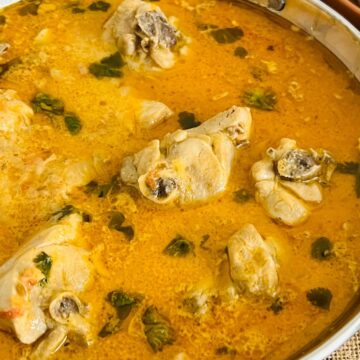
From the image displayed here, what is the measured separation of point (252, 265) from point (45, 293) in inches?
34.2

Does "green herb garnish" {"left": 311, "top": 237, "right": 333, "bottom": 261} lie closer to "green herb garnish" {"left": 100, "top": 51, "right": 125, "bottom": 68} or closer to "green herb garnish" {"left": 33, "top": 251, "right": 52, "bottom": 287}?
"green herb garnish" {"left": 33, "top": 251, "right": 52, "bottom": 287}

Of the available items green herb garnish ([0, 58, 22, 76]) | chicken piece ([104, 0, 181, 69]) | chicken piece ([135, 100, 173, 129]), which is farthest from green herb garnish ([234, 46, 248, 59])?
green herb garnish ([0, 58, 22, 76])

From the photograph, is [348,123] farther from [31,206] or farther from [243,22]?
[31,206]

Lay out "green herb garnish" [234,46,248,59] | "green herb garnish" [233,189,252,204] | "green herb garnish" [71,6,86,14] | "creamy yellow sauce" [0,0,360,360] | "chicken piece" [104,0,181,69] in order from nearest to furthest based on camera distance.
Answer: "creamy yellow sauce" [0,0,360,360]
"green herb garnish" [233,189,252,204]
"chicken piece" [104,0,181,69]
"green herb garnish" [234,46,248,59]
"green herb garnish" [71,6,86,14]

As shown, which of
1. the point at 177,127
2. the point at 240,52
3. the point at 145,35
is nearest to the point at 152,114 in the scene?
the point at 177,127

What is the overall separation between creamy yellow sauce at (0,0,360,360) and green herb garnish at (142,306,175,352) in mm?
26

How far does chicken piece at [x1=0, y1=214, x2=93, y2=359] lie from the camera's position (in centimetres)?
245

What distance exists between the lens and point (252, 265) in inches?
102

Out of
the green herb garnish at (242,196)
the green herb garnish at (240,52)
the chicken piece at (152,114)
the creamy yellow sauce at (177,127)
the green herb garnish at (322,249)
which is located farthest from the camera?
the green herb garnish at (240,52)

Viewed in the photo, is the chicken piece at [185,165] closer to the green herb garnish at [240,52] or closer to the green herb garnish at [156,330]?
the green herb garnish at [156,330]

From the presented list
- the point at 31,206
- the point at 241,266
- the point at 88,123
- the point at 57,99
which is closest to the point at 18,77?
the point at 57,99

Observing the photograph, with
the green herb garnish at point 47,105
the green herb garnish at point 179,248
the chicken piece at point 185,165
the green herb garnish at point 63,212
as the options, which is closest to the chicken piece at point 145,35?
the green herb garnish at point 47,105

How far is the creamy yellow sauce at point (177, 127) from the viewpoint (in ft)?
8.38

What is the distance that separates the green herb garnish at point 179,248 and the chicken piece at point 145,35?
1197mm
